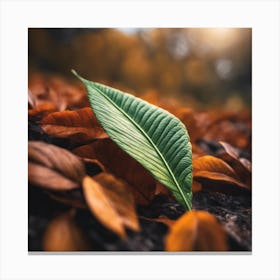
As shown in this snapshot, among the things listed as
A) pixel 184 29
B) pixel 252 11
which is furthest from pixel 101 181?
pixel 252 11

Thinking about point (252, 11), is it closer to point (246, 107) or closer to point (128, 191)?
point (246, 107)

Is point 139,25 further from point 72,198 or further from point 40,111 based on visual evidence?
point 72,198

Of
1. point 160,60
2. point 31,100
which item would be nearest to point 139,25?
point 160,60

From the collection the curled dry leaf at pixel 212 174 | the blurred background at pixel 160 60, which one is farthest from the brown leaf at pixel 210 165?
the blurred background at pixel 160 60

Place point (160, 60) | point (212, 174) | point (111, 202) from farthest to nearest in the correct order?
point (160, 60), point (212, 174), point (111, 202)
